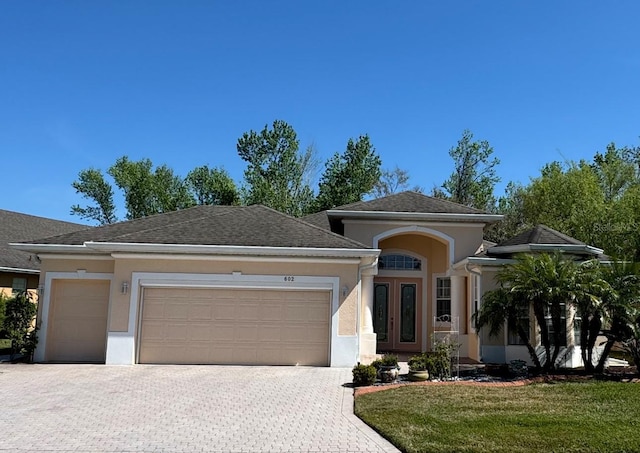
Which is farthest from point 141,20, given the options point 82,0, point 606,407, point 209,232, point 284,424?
point 606,407

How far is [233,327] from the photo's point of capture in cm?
1500

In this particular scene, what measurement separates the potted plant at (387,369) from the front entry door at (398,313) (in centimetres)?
697

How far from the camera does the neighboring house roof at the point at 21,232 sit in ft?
80.8

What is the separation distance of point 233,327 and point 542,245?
9.46m

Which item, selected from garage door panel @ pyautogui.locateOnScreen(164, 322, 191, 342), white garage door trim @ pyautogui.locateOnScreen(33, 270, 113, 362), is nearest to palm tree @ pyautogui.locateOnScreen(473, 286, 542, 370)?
garage door panel @ pyautogui.locateOnScreen(164, 322, 191, 342)

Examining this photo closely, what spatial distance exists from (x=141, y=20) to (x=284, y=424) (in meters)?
12.3

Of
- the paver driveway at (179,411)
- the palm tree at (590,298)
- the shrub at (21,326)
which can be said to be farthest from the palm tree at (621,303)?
the shrub at (21,326)

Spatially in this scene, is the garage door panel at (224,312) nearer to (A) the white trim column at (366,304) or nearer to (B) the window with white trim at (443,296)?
(A) the white trim column at (366,304)

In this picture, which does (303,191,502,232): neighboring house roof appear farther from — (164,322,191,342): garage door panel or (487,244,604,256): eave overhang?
(164,322,191,342): garage door panel

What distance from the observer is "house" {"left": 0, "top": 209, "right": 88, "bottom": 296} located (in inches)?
953

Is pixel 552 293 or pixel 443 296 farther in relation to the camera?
pixel 443 296

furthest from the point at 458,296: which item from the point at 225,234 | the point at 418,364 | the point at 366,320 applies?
the point at 225,234

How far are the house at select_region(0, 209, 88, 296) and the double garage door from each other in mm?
8660

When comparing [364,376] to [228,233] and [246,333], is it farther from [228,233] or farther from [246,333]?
[228,233]
